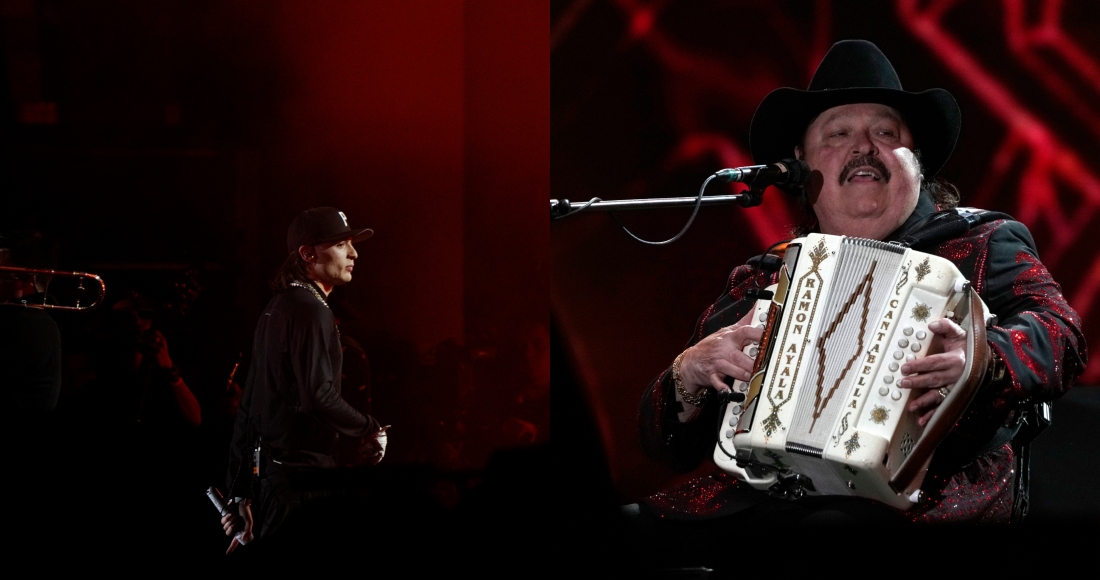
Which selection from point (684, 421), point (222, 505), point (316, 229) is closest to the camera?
point (684, 421)

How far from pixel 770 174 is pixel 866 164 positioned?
307 millimetres

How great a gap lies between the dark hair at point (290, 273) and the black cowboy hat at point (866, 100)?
1.89 m

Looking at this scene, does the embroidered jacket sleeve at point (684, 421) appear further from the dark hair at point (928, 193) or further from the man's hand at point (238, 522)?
the man's hand at point (238, 522)

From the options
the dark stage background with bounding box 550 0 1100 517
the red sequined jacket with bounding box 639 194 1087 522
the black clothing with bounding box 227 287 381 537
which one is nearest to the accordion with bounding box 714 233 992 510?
the red sequined jacket with bounding box 639 194 1087 522

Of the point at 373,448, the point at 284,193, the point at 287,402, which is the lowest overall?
the point at 373,448

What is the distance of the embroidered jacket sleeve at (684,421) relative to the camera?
219 centimetres

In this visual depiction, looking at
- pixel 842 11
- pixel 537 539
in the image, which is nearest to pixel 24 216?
pixel 537 539

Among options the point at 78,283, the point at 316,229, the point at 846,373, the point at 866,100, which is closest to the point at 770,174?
the point at 866,100

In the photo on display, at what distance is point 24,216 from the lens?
3.40 metres

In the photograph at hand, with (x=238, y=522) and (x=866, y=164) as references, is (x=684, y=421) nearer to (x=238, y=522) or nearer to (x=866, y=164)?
(x=866, y=164)

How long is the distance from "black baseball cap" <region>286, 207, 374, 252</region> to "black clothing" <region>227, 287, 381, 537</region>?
0.19 metres

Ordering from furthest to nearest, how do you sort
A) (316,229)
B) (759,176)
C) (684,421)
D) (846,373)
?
(316,229)
(684,421)
(759,176)
(846,373)

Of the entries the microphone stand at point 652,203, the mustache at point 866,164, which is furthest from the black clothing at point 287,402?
the mustache at point 866,164

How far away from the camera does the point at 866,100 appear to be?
229 cm
